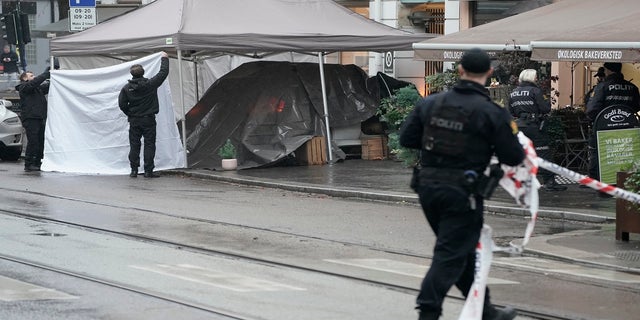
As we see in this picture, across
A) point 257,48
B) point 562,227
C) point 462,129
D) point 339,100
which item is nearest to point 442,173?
point 462,129

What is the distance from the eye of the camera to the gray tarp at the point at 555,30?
Answer: 1472 cm

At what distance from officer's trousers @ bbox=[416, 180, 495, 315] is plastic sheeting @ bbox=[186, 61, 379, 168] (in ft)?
44.3

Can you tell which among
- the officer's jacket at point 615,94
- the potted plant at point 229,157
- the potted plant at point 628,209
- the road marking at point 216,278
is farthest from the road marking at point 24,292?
the potted plant at point 229,157

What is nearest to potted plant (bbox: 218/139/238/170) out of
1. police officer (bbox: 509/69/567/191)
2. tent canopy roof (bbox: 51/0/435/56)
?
tent canopy roof (bbox: 51/0/435/56)

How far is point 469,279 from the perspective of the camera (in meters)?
6.98

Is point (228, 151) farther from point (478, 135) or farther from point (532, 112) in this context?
point (478, 135)

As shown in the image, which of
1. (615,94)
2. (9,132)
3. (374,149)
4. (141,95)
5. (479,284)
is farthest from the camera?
(9,132)

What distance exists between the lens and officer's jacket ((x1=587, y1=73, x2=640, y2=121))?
50.1 ft

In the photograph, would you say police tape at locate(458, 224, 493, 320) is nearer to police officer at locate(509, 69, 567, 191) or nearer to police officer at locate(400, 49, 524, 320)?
police officer at locate(400, 49, 524, 320)

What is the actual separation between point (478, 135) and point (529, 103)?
9.35 m

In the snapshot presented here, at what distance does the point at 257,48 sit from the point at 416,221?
709cm

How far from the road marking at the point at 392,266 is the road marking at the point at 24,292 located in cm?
276

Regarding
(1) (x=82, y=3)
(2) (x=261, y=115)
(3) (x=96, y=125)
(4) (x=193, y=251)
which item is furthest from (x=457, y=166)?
(1) (x=82, y=3)

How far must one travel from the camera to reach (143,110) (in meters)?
18.9
